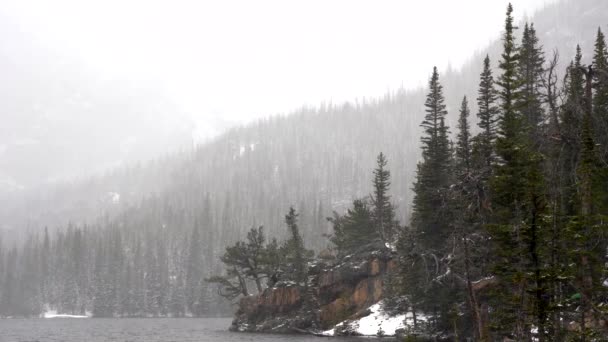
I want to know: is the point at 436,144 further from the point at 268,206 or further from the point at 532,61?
the point at 268,206

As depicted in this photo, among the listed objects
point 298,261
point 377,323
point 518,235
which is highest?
point 518,235

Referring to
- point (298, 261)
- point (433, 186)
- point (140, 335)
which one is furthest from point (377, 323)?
point (140, 335)

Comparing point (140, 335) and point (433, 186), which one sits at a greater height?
point (433, 186)

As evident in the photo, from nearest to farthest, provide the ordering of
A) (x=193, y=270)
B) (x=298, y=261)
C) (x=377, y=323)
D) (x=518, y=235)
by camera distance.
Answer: (x=518, y=235)
(x=377, y=323)
(x=298, y=261)
(x=193, y=270)

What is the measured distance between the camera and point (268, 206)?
18300 cm

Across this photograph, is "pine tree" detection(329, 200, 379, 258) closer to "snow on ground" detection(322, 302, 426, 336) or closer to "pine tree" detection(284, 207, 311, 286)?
"pine tree" detection(284, 207, 311, 286)

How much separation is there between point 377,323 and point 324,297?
33.6ft

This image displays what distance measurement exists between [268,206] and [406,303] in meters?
130

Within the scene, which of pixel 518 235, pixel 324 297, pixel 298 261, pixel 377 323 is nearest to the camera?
pixel 518 235

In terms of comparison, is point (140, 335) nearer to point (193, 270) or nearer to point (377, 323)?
point (377, 323)

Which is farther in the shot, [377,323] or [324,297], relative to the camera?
[324,297]

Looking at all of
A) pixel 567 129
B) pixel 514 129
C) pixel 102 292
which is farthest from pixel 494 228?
pixel 102 292

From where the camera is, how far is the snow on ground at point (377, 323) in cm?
5766

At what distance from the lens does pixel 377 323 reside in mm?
59531
